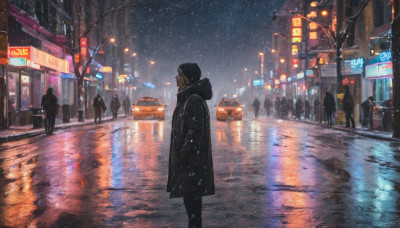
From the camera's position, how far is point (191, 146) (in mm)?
3846

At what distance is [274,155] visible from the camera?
36.7 ft

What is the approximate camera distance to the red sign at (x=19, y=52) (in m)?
20.8

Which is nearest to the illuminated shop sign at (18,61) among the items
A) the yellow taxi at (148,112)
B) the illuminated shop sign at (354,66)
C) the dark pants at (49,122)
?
the dark pants at (49,122)

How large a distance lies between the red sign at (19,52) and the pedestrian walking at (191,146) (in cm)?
1864

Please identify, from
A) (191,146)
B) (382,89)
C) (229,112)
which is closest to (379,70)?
(382,89)

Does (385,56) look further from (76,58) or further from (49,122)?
(76,58)

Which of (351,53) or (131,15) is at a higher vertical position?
(131,15)

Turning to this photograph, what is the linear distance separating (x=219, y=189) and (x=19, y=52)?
17.0 m

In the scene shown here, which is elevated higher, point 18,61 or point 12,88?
point 18,61

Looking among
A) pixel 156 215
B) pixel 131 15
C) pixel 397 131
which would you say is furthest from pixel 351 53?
pixel 131 15

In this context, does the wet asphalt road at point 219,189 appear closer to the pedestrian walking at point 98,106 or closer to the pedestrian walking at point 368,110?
the pedestrian walking at point 368,110

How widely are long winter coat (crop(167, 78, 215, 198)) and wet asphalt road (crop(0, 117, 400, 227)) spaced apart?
1179 mm

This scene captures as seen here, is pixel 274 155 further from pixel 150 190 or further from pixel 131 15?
pixel 131 15

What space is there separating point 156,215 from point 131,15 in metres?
73.7
